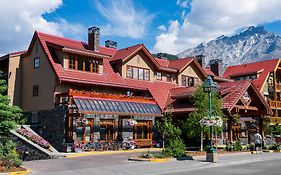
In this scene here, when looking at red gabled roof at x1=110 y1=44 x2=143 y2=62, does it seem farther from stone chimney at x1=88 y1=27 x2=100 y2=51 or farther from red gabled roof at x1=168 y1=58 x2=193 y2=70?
red gabled roof at x1=168 y1=58 x2=193 y2=70

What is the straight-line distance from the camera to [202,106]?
1109 inches

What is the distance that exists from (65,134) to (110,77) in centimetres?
808

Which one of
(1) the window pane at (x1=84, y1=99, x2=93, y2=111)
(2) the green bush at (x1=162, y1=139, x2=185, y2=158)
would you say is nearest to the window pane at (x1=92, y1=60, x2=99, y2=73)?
(1) the window pane at (x1=84, y1=99, x2=93, y2=111)

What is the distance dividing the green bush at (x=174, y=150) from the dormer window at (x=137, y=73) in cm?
1535

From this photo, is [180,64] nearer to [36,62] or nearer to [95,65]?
[95,65]

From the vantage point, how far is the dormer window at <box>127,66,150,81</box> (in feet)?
125

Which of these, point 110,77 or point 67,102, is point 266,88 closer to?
point 110,77

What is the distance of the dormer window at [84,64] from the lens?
3278cm

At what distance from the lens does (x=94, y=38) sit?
120 feet

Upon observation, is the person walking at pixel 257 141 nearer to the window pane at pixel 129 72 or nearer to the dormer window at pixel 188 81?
the window pane at pixel 129 72

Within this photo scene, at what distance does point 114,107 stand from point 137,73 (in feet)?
26.6

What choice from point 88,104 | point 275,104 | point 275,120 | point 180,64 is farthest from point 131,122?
point 275,104

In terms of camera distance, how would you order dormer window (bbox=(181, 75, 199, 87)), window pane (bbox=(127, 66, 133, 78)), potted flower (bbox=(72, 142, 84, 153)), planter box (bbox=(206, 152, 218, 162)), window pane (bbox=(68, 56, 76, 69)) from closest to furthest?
planter box (bbox=(206, 152, 218, 162)), potted flower (bbox=(72, 142, 84, 153)), window pane (bbox=(68, 56, 76, 69)), window pane (bbox=(127, 66, 133, 78)), dormer window (bbox=(181, 75, 199, 87))

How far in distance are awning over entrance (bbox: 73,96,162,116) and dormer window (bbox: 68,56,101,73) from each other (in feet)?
12.6
